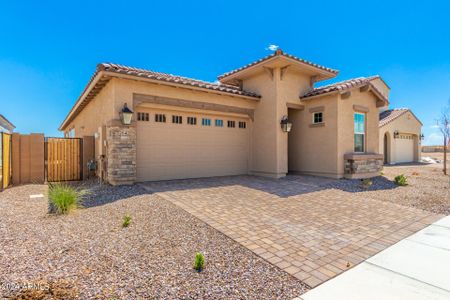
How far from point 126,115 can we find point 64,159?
4.88 metres

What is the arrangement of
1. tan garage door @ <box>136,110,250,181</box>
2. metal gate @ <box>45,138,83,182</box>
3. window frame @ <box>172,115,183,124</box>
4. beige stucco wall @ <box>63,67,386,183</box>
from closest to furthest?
tan garage door @ <box>136,110,250,181</box>
window frame @ <box>172,115,183,124</box>
beige stucco wall @ <box>63,67,386,183</box>
metal gate @ <box>45,138,83,182</box>

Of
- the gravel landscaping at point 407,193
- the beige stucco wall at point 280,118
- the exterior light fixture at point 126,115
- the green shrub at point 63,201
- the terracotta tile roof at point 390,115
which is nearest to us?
the green shrub at point 63,201

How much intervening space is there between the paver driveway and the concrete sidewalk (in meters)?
0.16

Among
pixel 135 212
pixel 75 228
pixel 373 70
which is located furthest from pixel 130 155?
pixel 373 70

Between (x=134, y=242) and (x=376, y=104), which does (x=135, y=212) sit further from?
(x=376, y=104)

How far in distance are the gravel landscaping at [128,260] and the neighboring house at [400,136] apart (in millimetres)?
21387

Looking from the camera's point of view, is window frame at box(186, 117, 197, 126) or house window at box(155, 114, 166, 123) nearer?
house window at box(155, 114, 166, 123)

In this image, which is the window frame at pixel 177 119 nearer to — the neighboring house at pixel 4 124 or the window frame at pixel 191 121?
the window frame at pixel 191 121

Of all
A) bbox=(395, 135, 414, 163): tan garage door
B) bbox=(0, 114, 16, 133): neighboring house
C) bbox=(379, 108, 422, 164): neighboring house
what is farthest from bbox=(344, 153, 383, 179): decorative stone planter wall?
bbox=(0, 114, 16, 133): neighboring house

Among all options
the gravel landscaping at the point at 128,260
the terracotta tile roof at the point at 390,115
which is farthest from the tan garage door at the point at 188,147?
the terracotta tile roof at the point at 390,115

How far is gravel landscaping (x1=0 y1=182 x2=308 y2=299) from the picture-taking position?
2.56 m

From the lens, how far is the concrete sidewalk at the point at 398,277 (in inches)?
102

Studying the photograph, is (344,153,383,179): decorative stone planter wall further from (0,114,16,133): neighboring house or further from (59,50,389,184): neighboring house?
(0,114,16,133): neighboring house

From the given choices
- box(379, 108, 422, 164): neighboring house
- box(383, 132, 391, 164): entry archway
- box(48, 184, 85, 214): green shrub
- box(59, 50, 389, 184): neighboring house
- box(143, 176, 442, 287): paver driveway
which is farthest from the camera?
box(383, 132, 391, 164): entry archway
